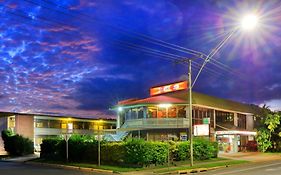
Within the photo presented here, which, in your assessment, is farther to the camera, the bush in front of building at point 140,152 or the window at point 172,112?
the window at point 172,112

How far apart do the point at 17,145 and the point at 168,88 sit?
21245 mm

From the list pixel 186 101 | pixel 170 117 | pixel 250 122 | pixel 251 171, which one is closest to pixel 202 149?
pixel 251 171

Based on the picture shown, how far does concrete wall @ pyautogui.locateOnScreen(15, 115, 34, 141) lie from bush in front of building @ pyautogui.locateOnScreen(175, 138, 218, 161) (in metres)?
32.4

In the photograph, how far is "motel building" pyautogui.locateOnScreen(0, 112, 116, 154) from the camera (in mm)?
60312

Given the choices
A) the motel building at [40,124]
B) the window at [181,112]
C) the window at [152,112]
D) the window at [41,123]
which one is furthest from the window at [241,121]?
the window at [41,123]

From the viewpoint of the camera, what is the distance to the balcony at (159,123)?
51.5 meters

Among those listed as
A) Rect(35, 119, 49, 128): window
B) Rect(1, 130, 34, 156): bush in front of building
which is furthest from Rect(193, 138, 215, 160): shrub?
Rect(35, 119, 49, 128): window

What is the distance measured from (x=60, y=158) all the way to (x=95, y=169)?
350 inches

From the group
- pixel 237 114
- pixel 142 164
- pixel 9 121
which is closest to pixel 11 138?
pixel 9 121

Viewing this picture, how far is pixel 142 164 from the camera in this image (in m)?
29.8

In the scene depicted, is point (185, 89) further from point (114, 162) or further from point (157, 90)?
point (114, 162)

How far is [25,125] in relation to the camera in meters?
63.2

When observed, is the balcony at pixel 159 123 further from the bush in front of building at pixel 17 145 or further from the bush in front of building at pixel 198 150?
the bush in front of building at pixel 17 145

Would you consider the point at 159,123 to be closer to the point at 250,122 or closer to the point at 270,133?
Result: the point at 270,133
